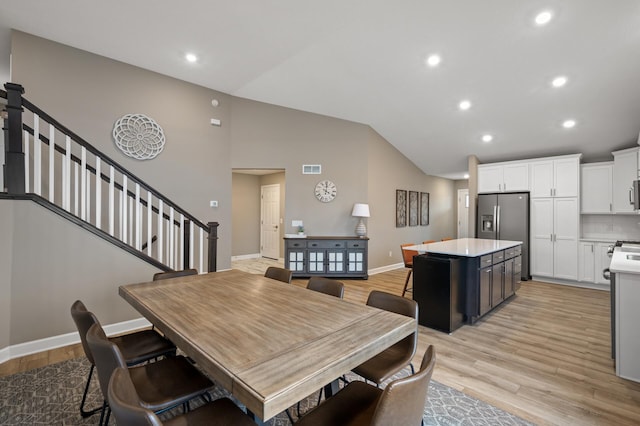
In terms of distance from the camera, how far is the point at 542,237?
18.5 feet

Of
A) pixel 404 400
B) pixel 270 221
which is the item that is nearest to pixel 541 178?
pixel 270 221

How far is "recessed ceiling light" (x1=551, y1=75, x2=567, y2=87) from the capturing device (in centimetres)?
400

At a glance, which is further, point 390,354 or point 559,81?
point 559,81

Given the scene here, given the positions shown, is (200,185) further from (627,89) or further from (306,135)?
(627,89)

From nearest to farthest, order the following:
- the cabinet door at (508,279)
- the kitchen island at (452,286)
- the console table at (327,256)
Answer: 1. the kitchen island at (452,286)
2. the cabinet door at (508,279)
3. the console table at (327,256)

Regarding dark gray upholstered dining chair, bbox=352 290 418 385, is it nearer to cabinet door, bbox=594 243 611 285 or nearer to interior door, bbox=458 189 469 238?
cabinet door, bbox=594 243 611 285

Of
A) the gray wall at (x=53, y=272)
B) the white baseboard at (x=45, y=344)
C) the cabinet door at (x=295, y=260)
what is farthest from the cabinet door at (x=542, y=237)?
the white baseboard at (x=45, y=344)

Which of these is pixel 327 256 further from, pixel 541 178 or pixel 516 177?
pixel 541 178

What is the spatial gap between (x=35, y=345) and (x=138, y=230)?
1333 mm

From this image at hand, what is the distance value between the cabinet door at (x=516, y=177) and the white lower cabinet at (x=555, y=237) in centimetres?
36

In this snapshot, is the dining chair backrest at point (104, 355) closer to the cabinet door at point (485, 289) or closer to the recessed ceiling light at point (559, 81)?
the cabinet door at point (485, 289)

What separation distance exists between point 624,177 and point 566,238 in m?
1.30

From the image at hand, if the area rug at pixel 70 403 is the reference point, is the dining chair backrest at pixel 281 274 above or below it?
above

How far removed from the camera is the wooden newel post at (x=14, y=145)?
2594mm
